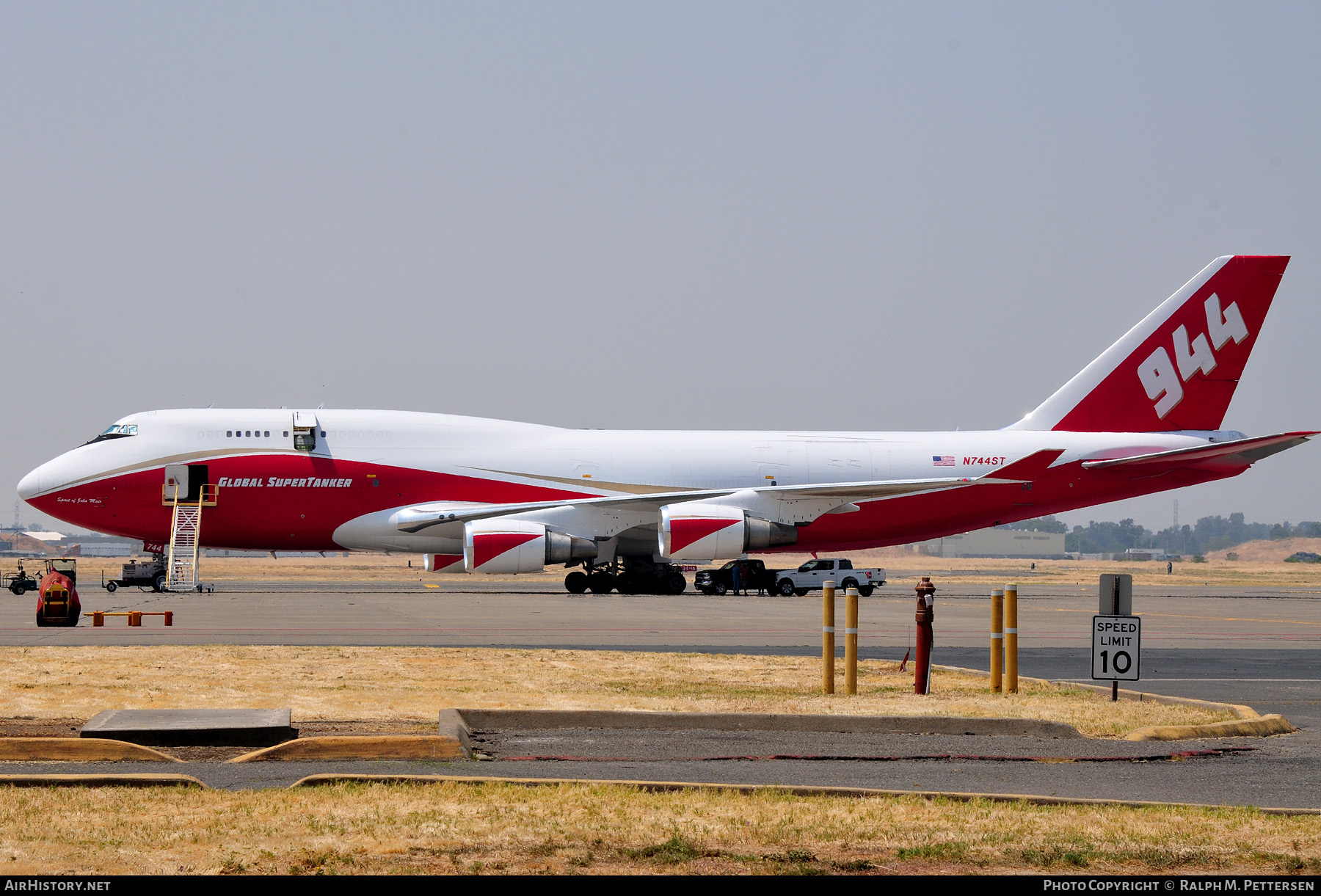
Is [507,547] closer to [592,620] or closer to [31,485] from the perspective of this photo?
[592,620]

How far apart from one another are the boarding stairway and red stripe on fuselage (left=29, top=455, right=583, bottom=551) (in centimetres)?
33

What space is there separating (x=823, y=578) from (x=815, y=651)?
908 inches

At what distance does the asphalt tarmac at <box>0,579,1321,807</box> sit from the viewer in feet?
28.2

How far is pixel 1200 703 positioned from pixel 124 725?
9687 mm

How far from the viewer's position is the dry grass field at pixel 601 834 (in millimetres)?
5996

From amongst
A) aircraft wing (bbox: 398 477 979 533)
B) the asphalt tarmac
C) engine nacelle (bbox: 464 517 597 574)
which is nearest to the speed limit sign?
the asphalt tarmac

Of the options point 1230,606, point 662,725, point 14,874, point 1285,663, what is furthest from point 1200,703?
point 1230,606

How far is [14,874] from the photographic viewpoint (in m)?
5.61

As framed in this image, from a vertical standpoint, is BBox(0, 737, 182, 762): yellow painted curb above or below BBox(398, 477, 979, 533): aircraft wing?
below

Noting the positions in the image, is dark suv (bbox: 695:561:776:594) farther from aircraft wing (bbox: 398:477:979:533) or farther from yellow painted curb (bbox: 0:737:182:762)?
yellow painted curb (bbox: 0:737:182:762)

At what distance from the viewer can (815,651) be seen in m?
19.4

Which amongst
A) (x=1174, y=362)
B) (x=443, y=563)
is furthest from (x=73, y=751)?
(x=1174, y=362)

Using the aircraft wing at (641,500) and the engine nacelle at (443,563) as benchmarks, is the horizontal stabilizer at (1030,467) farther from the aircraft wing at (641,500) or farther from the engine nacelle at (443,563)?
the engine nacelle at (443,563)

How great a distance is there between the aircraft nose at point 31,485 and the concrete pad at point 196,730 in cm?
2985
